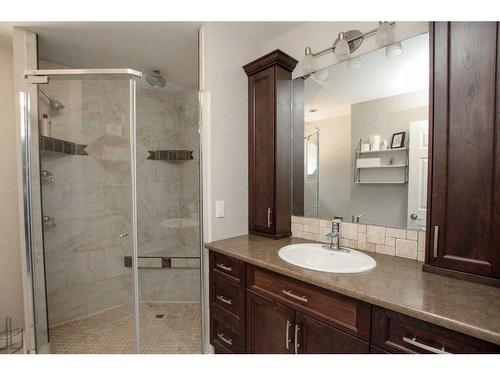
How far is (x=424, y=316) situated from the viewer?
2.43 ft

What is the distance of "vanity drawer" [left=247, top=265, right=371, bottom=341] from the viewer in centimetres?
90

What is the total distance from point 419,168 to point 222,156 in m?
1.18

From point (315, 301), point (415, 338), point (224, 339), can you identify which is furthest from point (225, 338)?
point (415, 338)

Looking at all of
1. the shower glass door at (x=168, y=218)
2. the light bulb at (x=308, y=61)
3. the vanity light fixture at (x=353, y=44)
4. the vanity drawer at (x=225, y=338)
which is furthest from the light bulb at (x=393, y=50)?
the vanity drawer at (x=225, y=338)

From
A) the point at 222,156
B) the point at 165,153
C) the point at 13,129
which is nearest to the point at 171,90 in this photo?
the point at 165,153

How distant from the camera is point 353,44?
143 cm

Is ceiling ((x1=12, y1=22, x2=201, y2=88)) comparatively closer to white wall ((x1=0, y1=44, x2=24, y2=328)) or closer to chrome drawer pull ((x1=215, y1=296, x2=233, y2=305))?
white wall ((x1=0, y1=44, x2=24, y2=328))

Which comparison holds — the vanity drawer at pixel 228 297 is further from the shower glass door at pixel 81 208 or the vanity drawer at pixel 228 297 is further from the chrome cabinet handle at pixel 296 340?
the shower glass door at pixel 81 208

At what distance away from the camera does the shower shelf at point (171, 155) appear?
1.87m

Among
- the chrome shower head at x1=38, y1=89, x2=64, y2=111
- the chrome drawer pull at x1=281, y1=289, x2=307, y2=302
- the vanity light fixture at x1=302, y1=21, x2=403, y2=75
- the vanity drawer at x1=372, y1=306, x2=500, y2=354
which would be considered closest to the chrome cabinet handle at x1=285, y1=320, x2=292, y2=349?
the chrome drawer pull at x1=281, y1=289, x2=307, y2=302

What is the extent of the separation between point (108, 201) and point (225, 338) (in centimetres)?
139

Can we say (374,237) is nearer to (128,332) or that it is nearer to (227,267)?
(227,267)

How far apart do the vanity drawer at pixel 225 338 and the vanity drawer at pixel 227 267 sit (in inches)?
12.2

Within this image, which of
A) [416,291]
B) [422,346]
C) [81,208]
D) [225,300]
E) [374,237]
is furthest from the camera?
[81,208]
